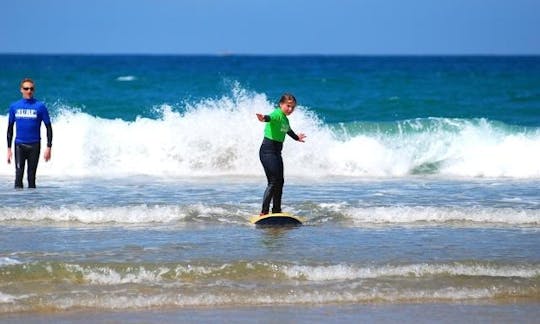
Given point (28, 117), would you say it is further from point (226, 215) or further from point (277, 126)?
point (277, 126)

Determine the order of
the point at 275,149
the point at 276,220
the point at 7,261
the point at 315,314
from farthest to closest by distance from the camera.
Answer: the point at 275,149 → the point at 276,220 → the point at 7,261 → the point at 315,314

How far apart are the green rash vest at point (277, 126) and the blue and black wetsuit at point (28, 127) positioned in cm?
342

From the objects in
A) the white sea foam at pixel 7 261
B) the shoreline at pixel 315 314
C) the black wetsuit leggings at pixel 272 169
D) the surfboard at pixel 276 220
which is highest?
the black wetsuit leggings at pixel 272 169

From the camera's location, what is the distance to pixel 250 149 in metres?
18.1

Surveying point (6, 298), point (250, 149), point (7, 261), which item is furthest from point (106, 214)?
point (250, 149)

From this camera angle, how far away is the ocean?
328 inches

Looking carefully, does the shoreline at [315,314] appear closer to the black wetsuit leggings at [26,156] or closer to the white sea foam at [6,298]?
the white sea foam at [6,298]

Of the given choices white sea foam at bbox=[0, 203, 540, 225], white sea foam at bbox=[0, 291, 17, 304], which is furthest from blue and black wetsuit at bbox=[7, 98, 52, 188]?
white sea foam at bbox=[0, 291, 17, 304]

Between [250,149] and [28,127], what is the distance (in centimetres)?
556

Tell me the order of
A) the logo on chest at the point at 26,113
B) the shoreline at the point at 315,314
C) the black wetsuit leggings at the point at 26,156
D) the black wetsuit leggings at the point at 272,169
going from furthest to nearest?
1. the black wetsuit leggings at the point at 26,156
2. the logo on chest at the point at 26,113
3. the black wetsuit leggings at the point at 272,169
4. the shoreline at the point at 315,314

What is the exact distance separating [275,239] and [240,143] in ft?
25.2

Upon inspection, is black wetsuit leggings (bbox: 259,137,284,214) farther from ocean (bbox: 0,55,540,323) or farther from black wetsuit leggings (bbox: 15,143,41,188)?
black wetsuit leggings (bbox: 15,143,41,188)

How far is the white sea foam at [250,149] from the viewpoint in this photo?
698 inches

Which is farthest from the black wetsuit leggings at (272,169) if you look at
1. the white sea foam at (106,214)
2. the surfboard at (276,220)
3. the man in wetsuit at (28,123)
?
the man in wetsuit at (28,123)
